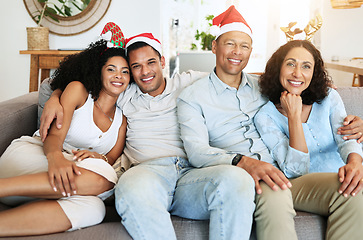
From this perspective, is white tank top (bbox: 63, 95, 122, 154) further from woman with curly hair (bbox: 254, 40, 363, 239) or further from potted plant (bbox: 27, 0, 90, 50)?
potted plant (bbox: 27, 0, 90, 50)

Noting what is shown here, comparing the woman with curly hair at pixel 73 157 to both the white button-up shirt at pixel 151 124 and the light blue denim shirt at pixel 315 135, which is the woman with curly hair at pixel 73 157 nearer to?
the white button-up shirt at pixel 151 124

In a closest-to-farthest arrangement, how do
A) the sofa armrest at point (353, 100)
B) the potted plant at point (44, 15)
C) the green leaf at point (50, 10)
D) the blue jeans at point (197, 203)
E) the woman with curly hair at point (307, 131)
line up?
the blue jeans at point (197, 203)
the woman with curly hair at point (307, 131)
the sofa armrest at point (353, 100)
the potted plant at point (44, 15)
the green leaf at point (50, 10)

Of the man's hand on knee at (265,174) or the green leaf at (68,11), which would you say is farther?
the green leaf at (68,11)

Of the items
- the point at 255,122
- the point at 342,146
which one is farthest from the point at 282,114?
the point at 342,146

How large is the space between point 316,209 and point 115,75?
1085 mm

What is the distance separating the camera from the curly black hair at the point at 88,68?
1.79 m

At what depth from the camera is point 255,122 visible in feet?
5.64

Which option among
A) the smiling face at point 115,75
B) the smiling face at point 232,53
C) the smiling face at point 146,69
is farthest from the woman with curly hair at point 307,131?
the smiling face at point 115,75

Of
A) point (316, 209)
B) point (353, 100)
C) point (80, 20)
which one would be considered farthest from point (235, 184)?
point (80, 20)

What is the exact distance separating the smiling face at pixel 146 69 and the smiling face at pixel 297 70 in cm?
61

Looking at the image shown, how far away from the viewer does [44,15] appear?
4031mm

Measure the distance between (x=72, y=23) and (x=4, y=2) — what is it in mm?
784

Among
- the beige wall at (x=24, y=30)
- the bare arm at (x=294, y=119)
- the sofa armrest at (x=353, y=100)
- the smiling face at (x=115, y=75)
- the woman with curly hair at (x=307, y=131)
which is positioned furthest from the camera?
the beige wall at (x=24, y=30)

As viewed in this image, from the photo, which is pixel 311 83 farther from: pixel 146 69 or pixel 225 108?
pixel 146 69
